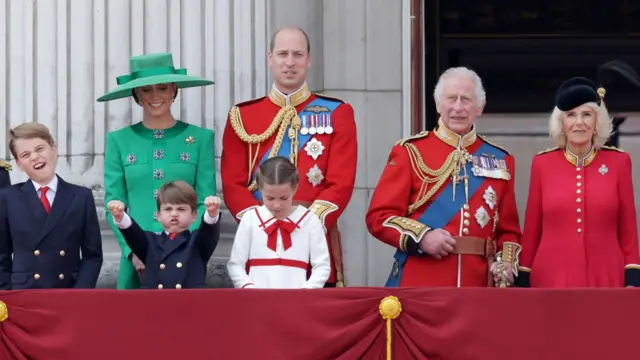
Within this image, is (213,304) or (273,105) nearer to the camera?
(213,304)

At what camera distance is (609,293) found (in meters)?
6.52

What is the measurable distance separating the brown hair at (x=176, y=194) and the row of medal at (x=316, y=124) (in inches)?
26.9

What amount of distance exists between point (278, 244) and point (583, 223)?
126cm

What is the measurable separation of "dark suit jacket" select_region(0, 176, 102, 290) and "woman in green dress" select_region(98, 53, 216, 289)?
0.31 metres

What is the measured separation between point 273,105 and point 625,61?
2.66 m

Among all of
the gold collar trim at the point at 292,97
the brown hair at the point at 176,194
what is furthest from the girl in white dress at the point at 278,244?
the gold collar trim at the point at 292,97

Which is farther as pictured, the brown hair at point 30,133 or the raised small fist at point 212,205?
the brown hair at point 30,133

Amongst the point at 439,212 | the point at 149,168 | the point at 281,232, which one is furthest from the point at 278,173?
the point at 149,168

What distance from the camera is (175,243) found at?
7.24 metres

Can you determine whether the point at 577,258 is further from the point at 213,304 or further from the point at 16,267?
the point at 16,267

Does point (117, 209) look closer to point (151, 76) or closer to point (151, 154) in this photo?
point (151, 154)

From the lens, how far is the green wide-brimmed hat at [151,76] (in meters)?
7.76

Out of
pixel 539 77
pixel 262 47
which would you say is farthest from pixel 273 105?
pixel 539 77

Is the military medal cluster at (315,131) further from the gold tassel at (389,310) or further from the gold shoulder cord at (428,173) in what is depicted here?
the gold tassel at (389,310)
